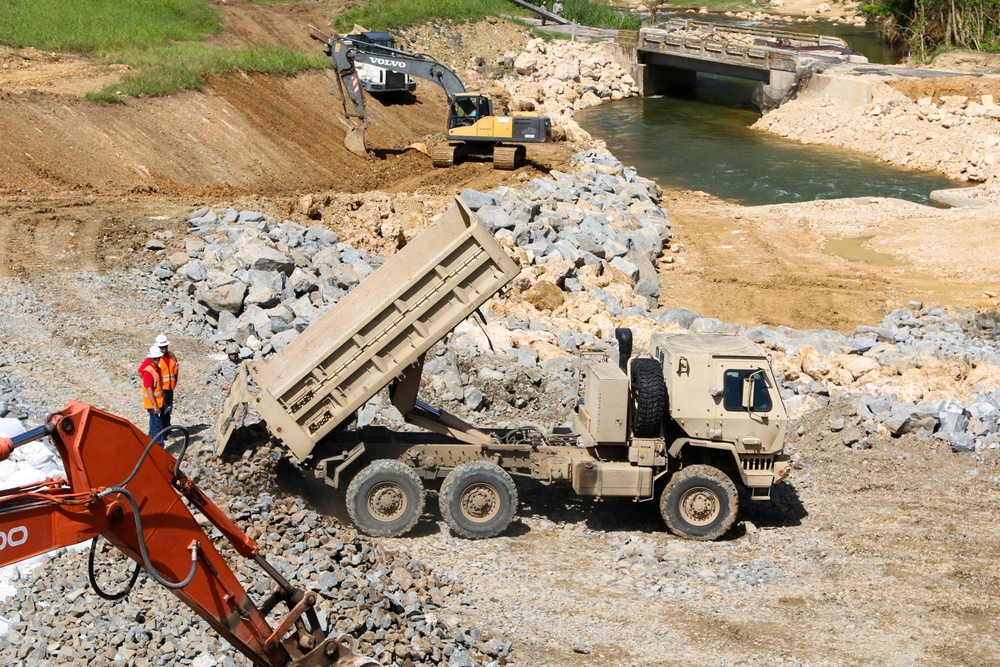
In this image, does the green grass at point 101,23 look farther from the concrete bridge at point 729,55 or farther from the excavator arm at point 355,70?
the concrete bridge at point 729,55

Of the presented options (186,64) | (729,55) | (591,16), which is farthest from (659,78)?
(186,64)

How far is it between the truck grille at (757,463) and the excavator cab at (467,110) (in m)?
19.8

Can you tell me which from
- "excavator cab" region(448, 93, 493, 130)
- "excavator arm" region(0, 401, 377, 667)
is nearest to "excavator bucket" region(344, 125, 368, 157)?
"excavator cab" region(448, 93, 493, 130)

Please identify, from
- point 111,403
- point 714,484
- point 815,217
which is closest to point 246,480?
point 111,403

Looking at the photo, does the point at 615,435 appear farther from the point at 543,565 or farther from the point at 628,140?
the point at 628,140

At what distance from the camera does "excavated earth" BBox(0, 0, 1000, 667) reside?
967 cm

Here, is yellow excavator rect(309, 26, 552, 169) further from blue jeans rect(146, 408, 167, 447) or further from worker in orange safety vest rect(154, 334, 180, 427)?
blue jeans rect(146, 408, 167, 447)

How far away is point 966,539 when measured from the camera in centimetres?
1136

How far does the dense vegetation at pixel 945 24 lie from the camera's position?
46562 millimetres

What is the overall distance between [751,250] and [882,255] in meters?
3.19

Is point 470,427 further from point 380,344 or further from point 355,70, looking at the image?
point 355,70

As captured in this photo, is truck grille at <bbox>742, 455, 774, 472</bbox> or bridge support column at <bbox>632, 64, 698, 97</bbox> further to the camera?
bridge support column at <bbox>632, 64, 698, 97</bbox>

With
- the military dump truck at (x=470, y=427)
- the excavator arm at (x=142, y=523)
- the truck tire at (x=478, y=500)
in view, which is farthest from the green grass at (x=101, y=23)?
the excavator arm at (x=142, y=523)

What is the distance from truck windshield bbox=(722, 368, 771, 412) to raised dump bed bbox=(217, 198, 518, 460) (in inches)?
100
